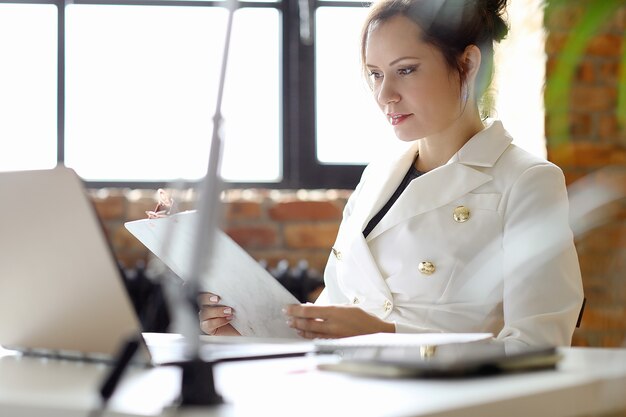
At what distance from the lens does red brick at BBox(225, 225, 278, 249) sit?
270 cm

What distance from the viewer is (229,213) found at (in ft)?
8.84

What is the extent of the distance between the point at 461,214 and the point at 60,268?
0.89m

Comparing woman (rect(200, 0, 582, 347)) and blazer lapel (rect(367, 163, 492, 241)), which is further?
blazer lapel (rect(367, 163, 492, 241))

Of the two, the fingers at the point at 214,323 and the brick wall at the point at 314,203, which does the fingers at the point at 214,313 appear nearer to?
the fingers at the point at 214,323

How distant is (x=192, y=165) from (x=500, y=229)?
4.30ft

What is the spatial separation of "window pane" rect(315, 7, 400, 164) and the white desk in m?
2.10

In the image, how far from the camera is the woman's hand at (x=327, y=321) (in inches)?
52.1

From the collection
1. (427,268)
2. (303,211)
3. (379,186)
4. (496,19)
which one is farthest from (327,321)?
(303,211)

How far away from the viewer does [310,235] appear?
8.95 feet

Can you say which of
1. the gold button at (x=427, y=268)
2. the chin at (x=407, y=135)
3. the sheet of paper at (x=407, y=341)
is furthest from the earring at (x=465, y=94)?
the sheet of paper at (x=407, y=341)

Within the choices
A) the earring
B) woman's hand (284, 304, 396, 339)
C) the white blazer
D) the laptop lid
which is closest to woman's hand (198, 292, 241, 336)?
woman's hand (284, 304, 396, 339)

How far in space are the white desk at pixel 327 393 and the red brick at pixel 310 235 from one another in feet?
5.99

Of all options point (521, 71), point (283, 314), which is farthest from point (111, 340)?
point (521, 71)

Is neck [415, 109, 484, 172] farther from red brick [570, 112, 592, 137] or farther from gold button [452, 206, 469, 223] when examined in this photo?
red brick [570, 112, 592, 137]
